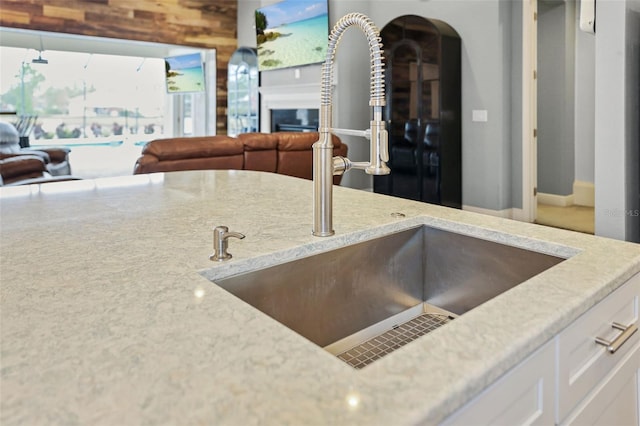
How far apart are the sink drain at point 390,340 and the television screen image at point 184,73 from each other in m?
8.07

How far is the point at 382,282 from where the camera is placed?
1.15 meters

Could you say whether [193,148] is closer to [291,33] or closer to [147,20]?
[291,33]

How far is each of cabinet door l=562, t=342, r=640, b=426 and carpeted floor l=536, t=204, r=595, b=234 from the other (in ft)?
13.5

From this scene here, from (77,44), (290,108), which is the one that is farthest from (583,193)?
(77,44)

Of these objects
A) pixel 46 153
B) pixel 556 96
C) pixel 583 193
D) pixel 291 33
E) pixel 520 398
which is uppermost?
pixel 291 33

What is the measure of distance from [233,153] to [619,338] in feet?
11.8

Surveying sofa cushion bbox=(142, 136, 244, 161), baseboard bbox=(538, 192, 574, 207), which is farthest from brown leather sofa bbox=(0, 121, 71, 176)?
baseboard bbox=(538, 192, 574, 207)

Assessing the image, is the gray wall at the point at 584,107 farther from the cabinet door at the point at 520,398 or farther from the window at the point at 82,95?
the window at the point at 82,95

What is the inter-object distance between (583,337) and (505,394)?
0.80 ft

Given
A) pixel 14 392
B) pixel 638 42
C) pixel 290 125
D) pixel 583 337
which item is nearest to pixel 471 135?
pixel 638 42

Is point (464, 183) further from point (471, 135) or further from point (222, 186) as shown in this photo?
point (222, 186)

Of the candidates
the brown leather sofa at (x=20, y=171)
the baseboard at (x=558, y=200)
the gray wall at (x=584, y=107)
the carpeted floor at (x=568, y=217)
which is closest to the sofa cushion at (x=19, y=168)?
the brown leather sofa at (x=20, y=171)

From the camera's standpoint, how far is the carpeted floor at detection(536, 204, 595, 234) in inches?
189

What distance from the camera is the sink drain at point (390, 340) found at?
3.32 feet
